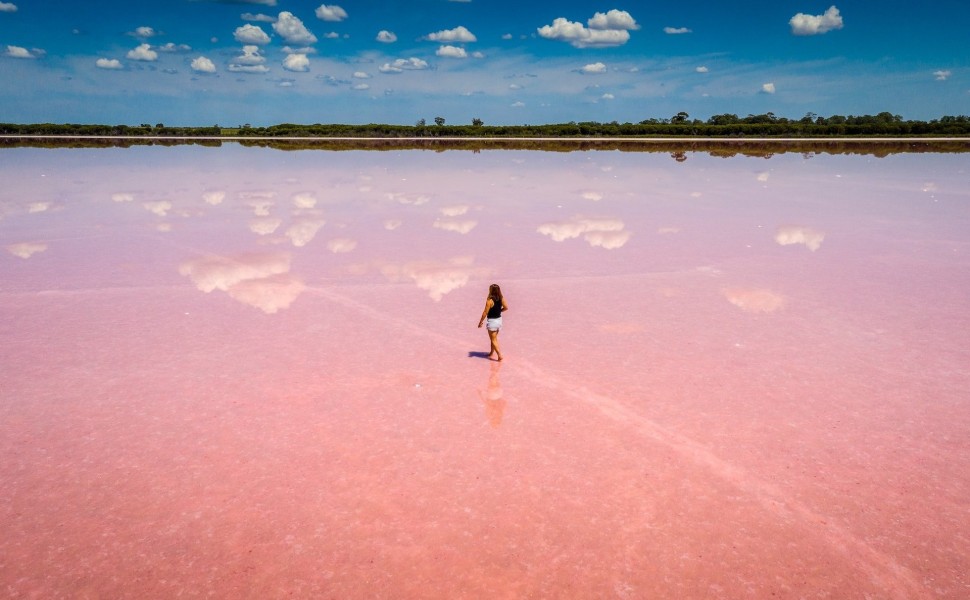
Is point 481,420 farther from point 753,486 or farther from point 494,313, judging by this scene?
point 753,486

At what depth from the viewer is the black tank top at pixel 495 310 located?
9615mm

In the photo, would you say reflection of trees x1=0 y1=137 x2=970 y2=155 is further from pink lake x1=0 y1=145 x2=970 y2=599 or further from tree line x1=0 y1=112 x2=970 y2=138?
pink lake x1=0 y1=145 x2=970 y2=599

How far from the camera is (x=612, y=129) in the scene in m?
107

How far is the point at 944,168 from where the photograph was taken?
4416cm

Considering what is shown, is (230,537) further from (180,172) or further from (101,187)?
(180,172)

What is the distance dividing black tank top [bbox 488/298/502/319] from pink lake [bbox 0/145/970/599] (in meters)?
0.85

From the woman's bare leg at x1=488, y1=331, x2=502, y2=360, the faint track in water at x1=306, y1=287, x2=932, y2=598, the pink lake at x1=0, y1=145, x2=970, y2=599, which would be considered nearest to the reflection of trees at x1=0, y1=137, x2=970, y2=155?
the pink lake at x1=0, y1=145, x2=970, y2=599

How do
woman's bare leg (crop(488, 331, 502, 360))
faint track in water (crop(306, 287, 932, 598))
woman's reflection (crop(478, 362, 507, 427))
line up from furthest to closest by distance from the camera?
woman's bare leg (crop(488, 331, 502, 360)) < woman's reflection (crop(478, 362, 507, 427)) < faint track in water (crop(306, 287, 932, 598))

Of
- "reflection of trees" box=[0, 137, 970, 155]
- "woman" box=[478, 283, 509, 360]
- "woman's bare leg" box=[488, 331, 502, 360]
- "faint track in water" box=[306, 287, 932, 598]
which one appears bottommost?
"faint track in water" box=[306, 287, 932, 598]

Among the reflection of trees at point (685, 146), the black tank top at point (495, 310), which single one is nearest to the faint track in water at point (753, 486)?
the black tank top at point (495, 310)

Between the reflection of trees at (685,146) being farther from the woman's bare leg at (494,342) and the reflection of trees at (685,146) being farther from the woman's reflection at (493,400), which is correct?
the woman's reflection at (493,400)

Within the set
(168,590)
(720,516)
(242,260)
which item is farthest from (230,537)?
(242,260)

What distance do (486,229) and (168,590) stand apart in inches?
660

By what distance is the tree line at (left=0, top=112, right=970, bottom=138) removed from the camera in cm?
9500
